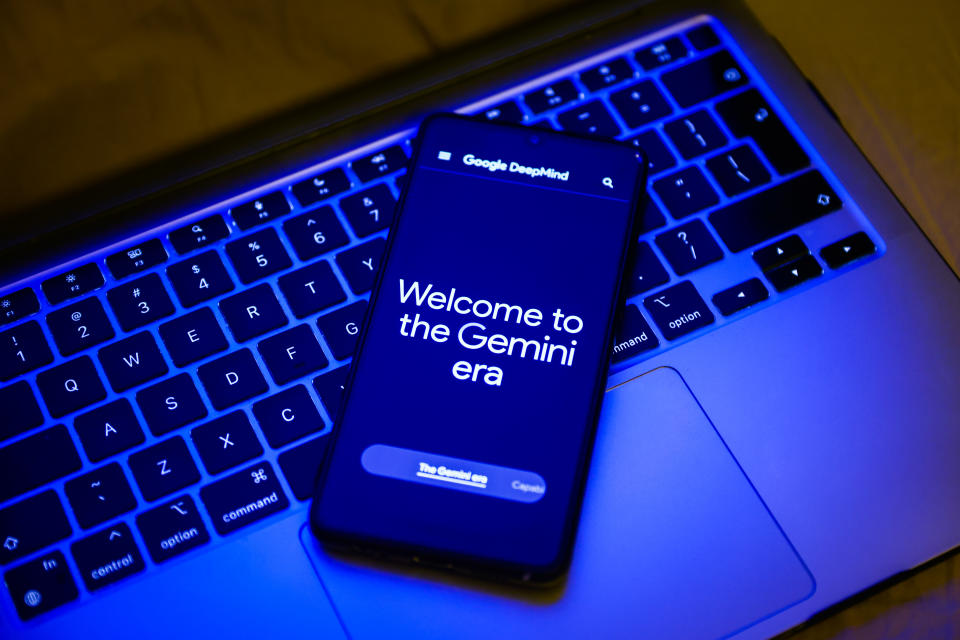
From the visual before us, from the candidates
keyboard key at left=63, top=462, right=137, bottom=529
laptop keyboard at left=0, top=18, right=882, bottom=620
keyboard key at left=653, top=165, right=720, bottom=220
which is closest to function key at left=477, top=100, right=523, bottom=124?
laptop keyboard at left=0, top=18, right=882, bottom=620

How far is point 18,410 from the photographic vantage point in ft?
1.72

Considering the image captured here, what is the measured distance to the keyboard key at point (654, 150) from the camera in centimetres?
57

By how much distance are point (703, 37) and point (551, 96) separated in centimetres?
11

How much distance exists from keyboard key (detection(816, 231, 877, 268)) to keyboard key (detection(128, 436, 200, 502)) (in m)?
0.39

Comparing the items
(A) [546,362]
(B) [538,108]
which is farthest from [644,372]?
(B) [538,108]

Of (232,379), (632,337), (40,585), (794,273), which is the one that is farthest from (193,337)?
(794,273)

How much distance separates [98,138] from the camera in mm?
553

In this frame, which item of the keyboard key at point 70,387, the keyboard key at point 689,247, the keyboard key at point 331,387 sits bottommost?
the keyboard key at point 70,387

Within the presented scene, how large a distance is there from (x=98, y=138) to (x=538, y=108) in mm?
275

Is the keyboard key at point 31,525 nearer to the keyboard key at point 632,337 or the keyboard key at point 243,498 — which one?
the keyboard key at point 243,498

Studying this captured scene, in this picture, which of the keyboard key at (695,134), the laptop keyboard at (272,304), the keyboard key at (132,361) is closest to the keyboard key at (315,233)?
the laptop keyboard at (272,304)

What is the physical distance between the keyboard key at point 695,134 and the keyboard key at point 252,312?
268mm

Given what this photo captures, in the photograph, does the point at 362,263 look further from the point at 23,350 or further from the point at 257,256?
the point at 23,350

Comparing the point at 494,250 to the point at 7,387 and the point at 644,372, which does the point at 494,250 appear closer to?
the point at 644,372
